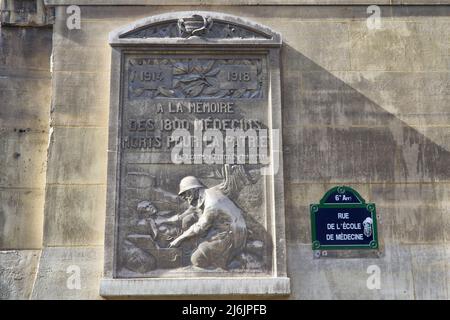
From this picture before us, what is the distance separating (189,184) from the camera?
1053 cm

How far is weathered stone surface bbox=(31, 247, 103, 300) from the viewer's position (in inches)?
403

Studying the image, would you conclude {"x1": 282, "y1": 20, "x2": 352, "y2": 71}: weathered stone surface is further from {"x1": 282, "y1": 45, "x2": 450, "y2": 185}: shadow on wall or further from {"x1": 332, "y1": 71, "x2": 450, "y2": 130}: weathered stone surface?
{"x1": 332, "y1": 71, "x2": 450, "y2": 130}: weathered stone surface

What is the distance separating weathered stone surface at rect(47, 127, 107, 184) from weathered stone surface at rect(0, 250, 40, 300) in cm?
122

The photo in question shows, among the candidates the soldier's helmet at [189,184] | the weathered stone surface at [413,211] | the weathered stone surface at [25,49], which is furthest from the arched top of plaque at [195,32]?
the weathered stone surface at [413,211]

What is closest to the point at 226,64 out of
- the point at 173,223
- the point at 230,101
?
the point at 230,101

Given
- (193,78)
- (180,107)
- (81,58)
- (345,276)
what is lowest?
(345,276)

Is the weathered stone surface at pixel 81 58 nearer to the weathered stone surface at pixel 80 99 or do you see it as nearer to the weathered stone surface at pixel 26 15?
the weathered stone surface at pixel 80 99

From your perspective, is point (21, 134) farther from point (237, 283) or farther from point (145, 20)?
point (237, 283)

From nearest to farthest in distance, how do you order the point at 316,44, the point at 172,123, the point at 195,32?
the point at 172,123, the point at 195,32, the point at 316,44

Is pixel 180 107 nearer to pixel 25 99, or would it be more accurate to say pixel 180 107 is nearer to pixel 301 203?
pixel 301 203

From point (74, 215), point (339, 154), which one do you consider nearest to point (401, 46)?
point (339, 154)

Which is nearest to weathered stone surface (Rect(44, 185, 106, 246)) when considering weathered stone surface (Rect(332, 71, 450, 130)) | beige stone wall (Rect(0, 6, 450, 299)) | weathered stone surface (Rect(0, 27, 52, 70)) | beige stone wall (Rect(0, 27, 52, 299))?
beige stone wall (Rect(0, 6, 450, 299))

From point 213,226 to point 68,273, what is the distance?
2317 millimetres

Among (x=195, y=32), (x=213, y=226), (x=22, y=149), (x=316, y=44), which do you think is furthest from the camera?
(x=316, y=44)
